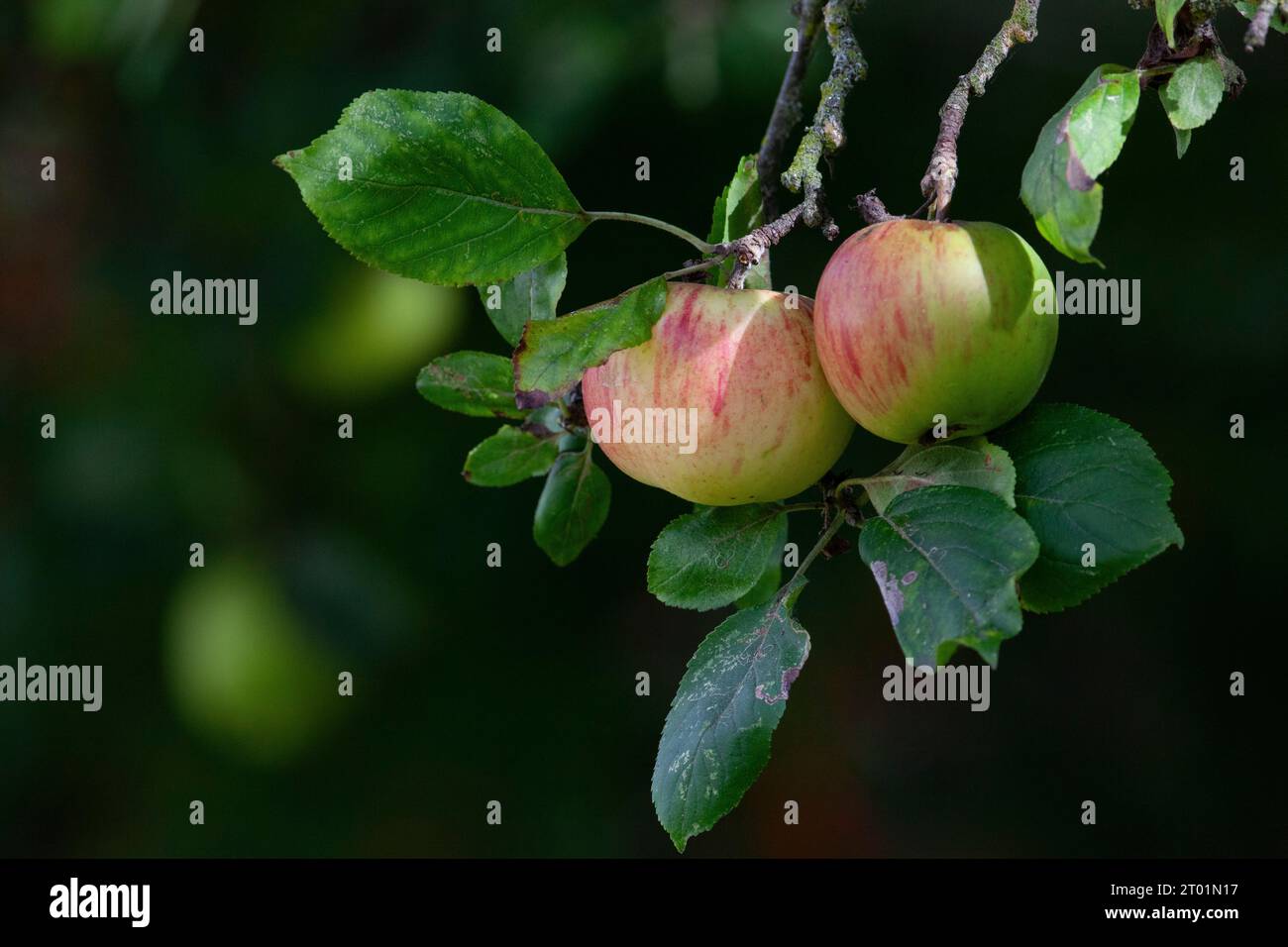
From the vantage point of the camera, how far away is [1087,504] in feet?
1.41

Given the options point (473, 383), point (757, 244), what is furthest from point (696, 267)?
point (473, 383)

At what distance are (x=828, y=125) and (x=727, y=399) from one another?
0.37 ft

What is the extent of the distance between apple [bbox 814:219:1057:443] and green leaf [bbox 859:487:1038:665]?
0.11 feet

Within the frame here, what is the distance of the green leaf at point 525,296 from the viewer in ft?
1.68

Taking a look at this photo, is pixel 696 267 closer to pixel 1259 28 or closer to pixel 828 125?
pixel 828 125

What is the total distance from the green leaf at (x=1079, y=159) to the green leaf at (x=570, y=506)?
0.24 m

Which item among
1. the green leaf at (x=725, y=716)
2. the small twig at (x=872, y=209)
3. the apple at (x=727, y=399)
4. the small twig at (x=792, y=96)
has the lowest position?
the green leaf at (x=725, y=716)

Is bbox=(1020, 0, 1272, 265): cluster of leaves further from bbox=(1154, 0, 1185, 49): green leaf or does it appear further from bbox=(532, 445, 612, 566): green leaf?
bbox=(532, 445, 612, 566): green leaf

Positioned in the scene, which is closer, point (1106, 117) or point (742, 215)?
point (1106, 117)

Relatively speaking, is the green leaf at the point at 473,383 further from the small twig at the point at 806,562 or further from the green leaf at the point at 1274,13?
the green leaf at the point at 1274,13

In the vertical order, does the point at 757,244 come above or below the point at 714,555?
above

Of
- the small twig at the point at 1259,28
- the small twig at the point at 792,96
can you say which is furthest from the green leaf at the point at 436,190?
the small twig at the point at 1259,28

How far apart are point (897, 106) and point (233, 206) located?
2.11 ft

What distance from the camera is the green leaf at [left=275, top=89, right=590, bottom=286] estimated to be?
46cm
